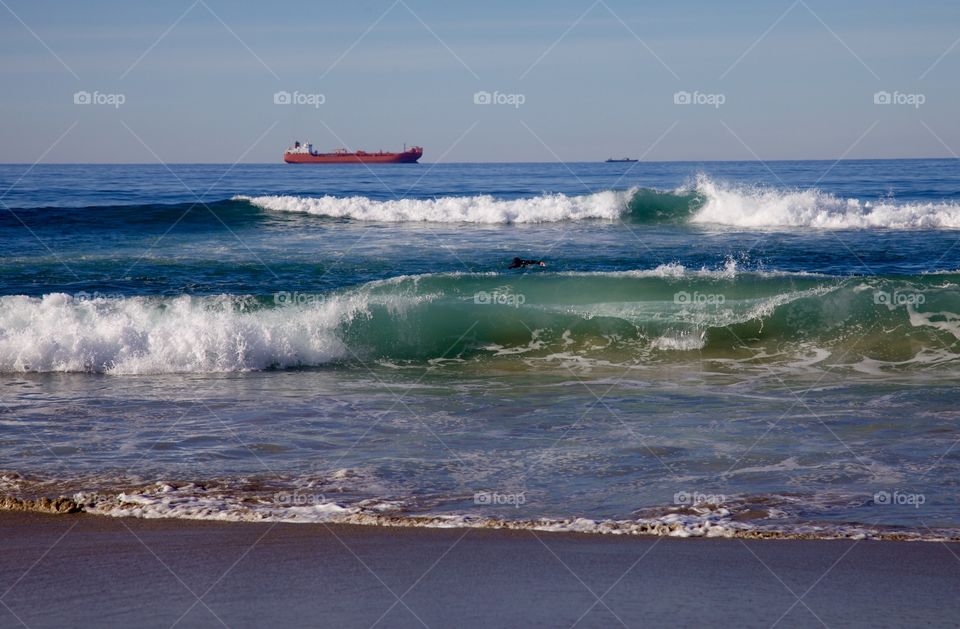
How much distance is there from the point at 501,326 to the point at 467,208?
53.2 ft

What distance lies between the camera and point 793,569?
525cm

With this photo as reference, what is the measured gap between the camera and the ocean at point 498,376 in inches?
262

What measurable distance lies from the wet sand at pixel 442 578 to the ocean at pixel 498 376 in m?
0.30

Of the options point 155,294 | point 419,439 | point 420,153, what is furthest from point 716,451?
point 420,153

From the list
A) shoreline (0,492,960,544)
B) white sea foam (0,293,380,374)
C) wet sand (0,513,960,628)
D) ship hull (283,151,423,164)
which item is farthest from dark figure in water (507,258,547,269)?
ship hull (283,151,423,164)

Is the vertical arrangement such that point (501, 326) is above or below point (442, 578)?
above

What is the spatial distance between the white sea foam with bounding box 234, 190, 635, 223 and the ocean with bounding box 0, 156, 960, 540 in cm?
210

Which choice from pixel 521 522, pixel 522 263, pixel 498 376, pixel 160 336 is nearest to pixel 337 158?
pixel 522 263

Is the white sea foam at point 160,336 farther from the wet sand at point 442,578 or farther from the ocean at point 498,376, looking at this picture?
the wet sand at point 442,578

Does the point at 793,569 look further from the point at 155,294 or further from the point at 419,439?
the point at 155,294

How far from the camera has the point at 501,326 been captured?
14.4 m

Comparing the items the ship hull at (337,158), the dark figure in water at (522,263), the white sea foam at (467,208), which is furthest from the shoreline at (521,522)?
the ship hull at (337,158)

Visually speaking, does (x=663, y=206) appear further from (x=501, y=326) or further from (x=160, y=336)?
(x=160, y=336)

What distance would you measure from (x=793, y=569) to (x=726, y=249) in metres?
17.6
